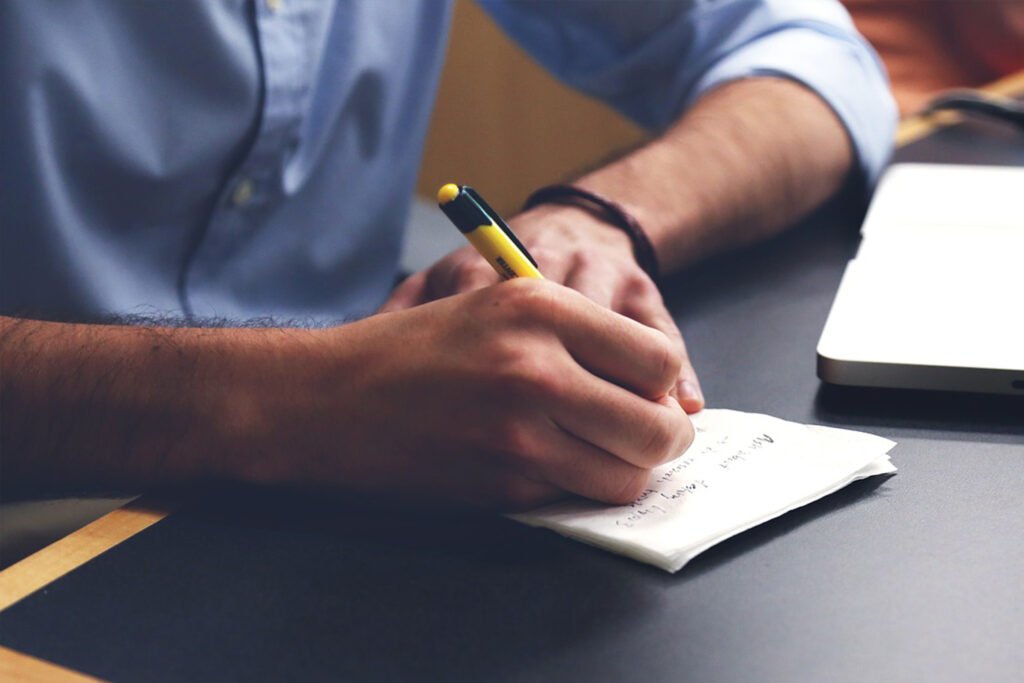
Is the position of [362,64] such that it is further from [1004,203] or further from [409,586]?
[409,586]

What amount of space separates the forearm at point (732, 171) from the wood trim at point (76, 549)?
363 mm

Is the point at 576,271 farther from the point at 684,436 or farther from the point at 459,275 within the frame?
the point at 684,436

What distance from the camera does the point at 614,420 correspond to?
1.39 feet

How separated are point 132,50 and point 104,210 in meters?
0.11

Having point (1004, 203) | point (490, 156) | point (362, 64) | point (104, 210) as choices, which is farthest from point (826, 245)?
point (490, 156)

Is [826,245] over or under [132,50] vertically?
under

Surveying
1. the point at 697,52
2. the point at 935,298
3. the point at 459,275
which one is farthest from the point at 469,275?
the point at 697,52

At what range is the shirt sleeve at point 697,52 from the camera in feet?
2.88

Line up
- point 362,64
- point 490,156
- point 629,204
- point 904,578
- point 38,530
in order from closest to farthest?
point 904,578 → point 38,530 → point 629,204 → point 362,64 → point 490,156

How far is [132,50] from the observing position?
74 cm

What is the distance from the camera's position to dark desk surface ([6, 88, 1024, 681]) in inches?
13.8

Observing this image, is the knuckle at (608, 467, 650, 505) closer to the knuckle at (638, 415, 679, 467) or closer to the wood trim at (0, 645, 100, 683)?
the knuckle at (638, 415, 679, 467)

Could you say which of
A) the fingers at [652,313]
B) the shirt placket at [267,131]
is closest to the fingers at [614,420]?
the fingers at [652,313]

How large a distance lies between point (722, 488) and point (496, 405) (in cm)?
10
